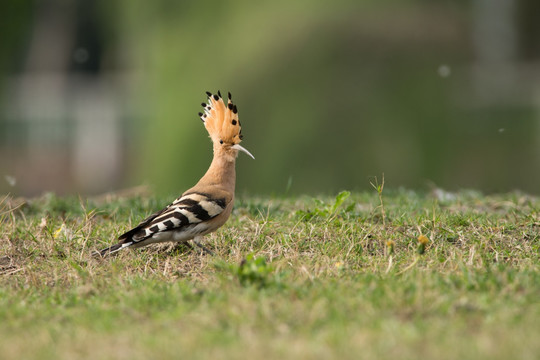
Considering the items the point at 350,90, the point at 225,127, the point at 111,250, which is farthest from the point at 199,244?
the point at 350,90

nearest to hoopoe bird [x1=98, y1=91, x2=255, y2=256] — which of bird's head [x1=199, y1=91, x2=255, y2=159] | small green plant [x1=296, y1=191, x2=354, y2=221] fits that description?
bird's head [x1=199, y1=91, x2=255, y2=159]

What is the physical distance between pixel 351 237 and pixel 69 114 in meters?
20.7

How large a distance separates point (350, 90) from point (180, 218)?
10.5 metres

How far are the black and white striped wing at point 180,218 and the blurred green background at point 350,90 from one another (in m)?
7.62

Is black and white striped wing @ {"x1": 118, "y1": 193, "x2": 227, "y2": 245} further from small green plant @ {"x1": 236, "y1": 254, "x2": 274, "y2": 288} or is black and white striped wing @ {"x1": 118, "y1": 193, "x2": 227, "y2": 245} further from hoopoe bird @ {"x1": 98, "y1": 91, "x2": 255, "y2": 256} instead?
small green plant @ {"x1": 236, "y1": 254, "x2": 274, "y2": 288}

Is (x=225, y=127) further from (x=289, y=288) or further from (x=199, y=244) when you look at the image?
(x=289, y=288)

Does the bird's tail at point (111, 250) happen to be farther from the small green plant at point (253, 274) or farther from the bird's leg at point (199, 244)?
the small green plant at point (253, 274)

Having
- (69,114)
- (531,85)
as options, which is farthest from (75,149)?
(531,85)

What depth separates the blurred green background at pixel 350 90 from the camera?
1495cm

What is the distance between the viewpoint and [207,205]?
5.57 m

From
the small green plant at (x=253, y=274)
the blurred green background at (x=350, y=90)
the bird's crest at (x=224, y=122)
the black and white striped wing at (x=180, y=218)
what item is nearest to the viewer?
the small green plant at (x=253, y=274)

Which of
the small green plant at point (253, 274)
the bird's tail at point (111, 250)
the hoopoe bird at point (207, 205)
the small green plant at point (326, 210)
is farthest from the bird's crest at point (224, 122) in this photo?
the small green plant at point (253, 274)

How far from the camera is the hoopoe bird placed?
216 inches

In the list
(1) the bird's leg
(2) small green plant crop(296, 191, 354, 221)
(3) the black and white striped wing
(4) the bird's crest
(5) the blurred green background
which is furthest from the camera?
(5) the blurred green background
